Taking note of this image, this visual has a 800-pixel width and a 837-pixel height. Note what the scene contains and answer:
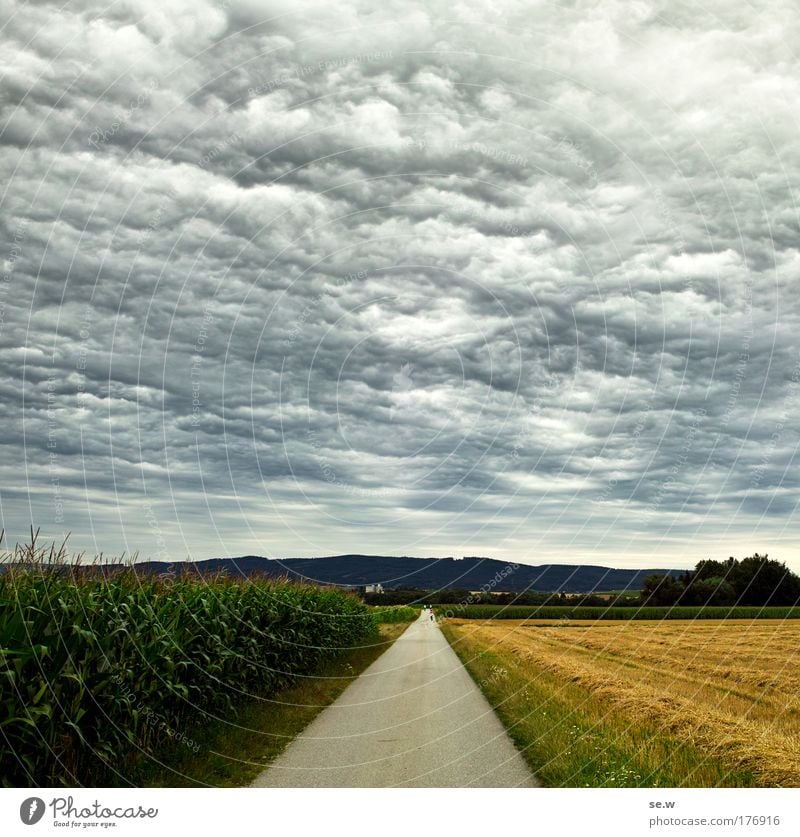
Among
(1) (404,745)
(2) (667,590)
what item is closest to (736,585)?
(2) (667,590)

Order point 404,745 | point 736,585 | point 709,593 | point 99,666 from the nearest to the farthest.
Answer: point 99,666
point 404,745
point 736,585
point 709,593

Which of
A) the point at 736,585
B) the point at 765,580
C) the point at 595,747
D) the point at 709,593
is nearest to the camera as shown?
the point at 595,747

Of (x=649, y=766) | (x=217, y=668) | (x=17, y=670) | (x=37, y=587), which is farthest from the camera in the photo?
(x=217, y=668)

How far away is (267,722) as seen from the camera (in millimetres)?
15133

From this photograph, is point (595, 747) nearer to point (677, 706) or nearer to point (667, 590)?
point (677, 706)

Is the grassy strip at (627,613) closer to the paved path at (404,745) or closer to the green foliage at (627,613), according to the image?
the green foliage at (627,613)

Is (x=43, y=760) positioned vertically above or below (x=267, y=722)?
above

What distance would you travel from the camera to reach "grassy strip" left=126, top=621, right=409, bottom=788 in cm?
966

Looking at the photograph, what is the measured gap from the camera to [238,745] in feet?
41.0

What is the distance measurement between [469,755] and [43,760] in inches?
241

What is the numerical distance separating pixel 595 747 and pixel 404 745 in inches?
150
